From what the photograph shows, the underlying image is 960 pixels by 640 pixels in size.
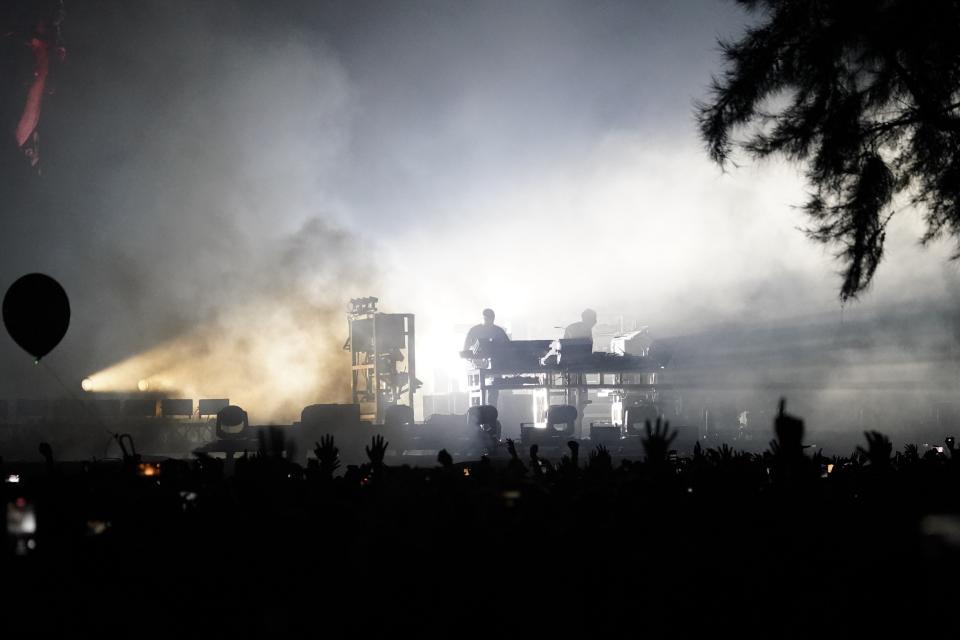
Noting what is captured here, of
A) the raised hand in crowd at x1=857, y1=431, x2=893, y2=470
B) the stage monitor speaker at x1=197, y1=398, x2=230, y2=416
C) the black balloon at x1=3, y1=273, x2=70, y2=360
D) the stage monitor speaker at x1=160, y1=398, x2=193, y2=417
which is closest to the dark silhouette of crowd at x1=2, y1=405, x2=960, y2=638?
the raised hand in crowd at x1=857, y1=431, x2=893, y2=470

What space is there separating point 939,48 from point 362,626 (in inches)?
258

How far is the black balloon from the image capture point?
14.4m

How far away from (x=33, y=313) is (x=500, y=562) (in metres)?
13.6

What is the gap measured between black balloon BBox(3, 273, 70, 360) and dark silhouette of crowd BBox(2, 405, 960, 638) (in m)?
11.1

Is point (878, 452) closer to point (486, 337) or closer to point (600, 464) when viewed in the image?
point (600, 464)

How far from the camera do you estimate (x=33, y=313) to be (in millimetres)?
14523

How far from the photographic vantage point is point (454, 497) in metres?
4.05

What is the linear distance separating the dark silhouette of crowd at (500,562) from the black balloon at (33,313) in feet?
36.4

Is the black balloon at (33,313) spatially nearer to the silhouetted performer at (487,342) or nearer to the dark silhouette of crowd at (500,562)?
the dark silhouette of crowd at (500,562)

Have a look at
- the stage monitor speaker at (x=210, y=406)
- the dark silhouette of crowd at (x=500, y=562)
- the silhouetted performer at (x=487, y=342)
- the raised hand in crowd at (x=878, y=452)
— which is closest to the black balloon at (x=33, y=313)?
the dark silhouette of crowd at (x=500, y=562)

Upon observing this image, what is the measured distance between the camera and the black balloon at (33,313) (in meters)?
14.4

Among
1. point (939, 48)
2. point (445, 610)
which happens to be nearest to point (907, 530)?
point (445, 610)

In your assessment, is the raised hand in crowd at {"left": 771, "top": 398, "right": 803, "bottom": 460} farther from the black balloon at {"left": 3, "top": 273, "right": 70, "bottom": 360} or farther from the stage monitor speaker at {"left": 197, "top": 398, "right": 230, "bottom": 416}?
the stage monitor speaker at {"left": 197, "top": 398, "right": 230, "bottom": 416}

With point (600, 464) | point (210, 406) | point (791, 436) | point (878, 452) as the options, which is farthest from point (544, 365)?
point (791, 436)
